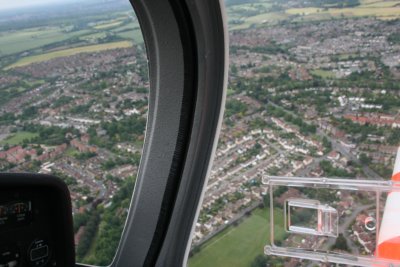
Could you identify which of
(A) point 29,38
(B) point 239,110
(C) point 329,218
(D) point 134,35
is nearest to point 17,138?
(A) point 29,38

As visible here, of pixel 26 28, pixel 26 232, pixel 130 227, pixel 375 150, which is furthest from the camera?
pixel 130 227

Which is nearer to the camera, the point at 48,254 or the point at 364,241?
the point at 48,254

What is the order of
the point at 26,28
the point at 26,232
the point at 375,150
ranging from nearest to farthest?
the point at 26,232, the point at 26,28, the point at 375,150

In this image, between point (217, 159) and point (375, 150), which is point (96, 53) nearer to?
point (217, 159)

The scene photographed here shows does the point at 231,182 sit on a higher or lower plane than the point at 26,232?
lower

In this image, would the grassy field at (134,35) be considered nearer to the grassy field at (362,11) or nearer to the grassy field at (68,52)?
the grassy field at (68,52)

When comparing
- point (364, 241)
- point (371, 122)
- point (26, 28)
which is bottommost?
point (364, 241)

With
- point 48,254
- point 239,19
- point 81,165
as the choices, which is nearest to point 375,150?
point 239,19

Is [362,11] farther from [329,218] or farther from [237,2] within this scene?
[329,218]
